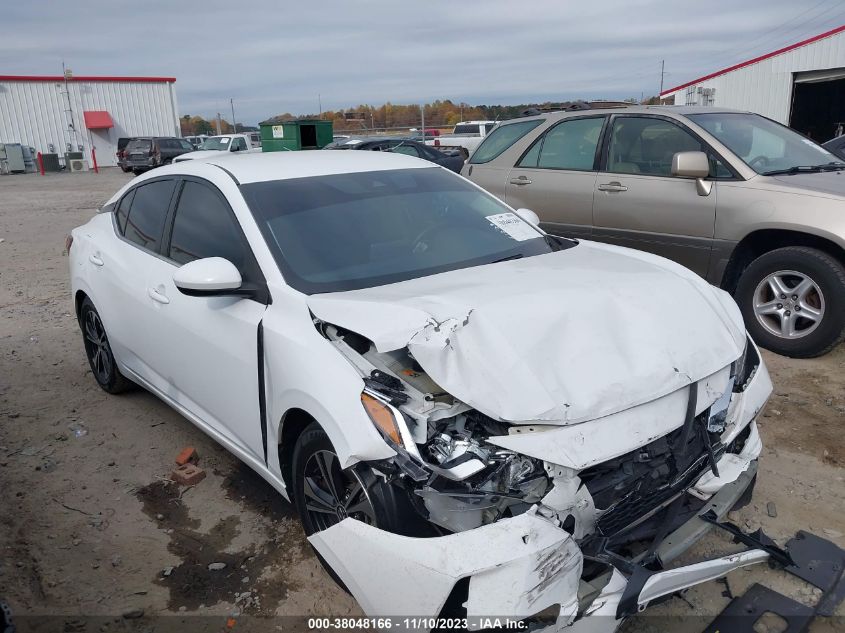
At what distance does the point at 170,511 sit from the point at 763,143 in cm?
522

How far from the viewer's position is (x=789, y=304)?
487cm

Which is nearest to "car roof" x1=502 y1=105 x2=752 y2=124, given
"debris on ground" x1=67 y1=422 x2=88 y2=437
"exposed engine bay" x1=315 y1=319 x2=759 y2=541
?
"exposed engine bay" x1=315 y1=319 x2=759 y2=541

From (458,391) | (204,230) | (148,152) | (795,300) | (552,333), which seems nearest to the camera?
(458,391)

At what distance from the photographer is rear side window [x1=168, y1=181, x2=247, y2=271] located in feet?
10.2

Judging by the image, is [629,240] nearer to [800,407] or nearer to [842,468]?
[800,407]

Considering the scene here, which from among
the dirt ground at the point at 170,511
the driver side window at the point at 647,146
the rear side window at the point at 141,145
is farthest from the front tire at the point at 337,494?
the rear side window at the point at 141,145

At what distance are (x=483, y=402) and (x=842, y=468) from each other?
249cm

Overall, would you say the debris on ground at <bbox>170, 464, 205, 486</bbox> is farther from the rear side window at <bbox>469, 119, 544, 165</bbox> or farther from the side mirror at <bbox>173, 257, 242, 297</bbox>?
the rear side window at <bbox>469, 119, 544, 165</bbox>

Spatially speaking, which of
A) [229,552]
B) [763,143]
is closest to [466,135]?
[763,143]

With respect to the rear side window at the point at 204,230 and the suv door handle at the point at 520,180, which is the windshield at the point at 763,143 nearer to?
the suv door handle at the point at 520,180

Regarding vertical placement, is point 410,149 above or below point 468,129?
below

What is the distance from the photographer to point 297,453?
263 centimetres

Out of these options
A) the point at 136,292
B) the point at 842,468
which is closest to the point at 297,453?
the point at 136,292

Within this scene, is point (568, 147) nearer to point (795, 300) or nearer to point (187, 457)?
point (795, 300)
